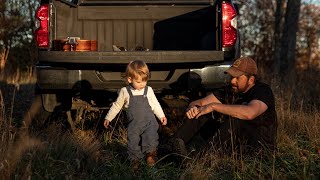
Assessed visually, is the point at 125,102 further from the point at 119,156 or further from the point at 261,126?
the point at 261,126

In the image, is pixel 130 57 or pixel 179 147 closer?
pixel 179 147

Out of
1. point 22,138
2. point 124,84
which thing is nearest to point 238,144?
point 124,84

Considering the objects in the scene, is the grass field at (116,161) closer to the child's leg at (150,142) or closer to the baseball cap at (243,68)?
the child's leg at (150,142)

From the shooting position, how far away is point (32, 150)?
362cm

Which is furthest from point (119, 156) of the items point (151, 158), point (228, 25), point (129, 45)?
point (129, 45)

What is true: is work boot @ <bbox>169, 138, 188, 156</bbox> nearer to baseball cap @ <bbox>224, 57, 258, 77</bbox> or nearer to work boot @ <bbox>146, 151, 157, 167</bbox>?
work boot @ <bbox>146, 151, 157, 167</bbox>

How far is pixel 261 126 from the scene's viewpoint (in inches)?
161

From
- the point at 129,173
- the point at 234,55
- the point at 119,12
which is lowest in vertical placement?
the point at 129,173

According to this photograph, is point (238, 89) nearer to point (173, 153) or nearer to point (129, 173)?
point (173, 153)

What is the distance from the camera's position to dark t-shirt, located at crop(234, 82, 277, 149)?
4.06 metres

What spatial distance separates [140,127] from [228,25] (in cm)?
155

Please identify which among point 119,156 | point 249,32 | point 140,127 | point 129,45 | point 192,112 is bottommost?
point 119,156

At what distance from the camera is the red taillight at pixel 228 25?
4984 millimetres

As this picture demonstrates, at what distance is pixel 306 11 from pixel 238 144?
1731cm
